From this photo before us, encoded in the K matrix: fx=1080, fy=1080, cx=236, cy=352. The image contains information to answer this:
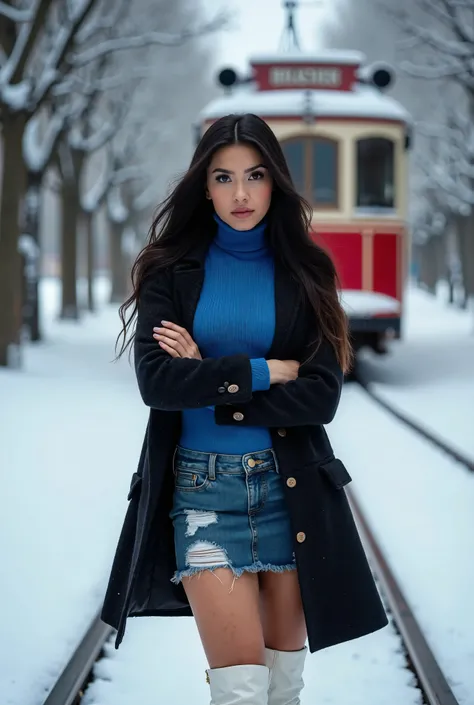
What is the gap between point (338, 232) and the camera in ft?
45.1

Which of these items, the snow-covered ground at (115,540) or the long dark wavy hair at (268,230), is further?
the snow-covered ground at (115,540)

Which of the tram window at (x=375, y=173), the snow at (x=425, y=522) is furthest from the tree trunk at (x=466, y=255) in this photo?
the snow at (x=425, y=522)

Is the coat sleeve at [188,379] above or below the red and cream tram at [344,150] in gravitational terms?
below

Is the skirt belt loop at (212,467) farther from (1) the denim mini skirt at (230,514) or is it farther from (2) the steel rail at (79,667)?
(2) the steel rail at (79,667)

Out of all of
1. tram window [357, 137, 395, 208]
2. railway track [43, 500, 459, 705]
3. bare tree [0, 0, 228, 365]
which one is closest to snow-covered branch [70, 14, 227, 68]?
bare tree [0, 0, 228, 365]

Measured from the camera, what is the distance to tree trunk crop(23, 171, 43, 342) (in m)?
17.1

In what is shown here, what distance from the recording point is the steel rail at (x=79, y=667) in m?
3.74

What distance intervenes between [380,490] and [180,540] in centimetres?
490

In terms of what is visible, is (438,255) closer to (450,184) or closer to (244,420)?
(450,184)

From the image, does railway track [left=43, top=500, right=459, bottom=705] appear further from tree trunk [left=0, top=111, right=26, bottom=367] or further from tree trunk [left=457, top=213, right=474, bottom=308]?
tree trunk [left=457, top=213, right=474, bottom=308]

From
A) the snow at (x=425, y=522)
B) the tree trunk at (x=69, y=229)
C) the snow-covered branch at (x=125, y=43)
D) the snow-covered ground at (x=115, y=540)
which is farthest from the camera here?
the tree trunk at (x=69, y=229)

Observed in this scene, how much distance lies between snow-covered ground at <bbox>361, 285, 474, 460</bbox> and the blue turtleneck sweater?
248 inches

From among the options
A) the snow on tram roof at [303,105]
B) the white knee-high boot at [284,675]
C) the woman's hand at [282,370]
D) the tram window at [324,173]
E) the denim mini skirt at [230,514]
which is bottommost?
the white knee-high boot at [284,675]

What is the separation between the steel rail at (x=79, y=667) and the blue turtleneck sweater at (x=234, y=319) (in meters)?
1.49
